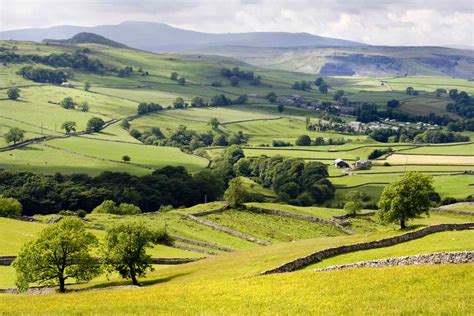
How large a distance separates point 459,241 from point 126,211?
256 feet

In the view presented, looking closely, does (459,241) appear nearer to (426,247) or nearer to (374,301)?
(426,247)

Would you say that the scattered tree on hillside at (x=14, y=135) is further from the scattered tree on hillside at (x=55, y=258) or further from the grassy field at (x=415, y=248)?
the grassy field at (x=415, y=248)

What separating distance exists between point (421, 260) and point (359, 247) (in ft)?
48.1

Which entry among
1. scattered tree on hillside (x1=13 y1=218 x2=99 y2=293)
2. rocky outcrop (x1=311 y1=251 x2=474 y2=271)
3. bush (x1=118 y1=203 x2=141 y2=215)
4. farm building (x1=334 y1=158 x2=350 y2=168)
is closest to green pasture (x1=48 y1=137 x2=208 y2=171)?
farm building (x1=334 y1=158 x2=350 y2=168)

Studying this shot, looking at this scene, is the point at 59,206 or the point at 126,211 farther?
the point at 59,206

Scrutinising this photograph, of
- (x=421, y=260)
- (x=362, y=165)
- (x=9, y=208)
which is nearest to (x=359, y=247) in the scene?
(x=421, y=260)

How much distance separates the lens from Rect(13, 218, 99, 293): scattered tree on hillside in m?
59.1

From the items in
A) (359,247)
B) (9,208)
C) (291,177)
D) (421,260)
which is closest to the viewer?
(421,260)

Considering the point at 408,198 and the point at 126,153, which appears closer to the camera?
the point at 408,198

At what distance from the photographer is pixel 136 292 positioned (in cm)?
4672

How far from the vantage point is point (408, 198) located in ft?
248

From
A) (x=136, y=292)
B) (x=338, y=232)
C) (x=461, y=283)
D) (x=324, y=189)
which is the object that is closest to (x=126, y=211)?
(x=338, y=232)

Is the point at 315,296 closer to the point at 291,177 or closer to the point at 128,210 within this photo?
the point at 128,210

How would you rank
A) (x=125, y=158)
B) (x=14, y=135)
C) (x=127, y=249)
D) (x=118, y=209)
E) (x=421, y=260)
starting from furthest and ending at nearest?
1. (x=14, y=135)
2. (x=125, y=158)
3. (x=118, y=209)
4. (x=127, y=249)
5. (x=421, y=260)
